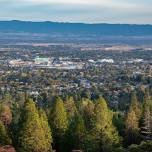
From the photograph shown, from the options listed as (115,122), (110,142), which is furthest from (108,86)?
(110,142)

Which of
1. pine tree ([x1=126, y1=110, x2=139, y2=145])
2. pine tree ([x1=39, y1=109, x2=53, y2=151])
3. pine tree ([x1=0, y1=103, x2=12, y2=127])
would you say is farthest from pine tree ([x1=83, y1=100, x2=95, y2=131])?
pine tree ([x1=0, y1=103, x2=12, y2=127])

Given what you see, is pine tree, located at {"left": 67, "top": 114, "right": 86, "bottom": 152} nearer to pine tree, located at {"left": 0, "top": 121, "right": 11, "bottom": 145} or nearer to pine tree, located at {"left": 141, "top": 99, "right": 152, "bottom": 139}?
pine tree, located at {"left": 0, "top": 121, "right": 11, "bottom": 145}

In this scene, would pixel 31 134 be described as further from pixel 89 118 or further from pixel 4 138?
pixel 89 118

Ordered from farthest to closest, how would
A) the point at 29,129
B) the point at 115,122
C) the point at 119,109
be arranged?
the point at 119,109
the point at 115,122
the point at 29,129

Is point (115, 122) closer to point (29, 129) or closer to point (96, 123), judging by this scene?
point (96, 123)

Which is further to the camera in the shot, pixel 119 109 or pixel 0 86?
pixel 0 86

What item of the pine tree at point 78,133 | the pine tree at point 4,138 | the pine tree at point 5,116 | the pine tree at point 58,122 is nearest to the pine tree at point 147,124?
the pine tree at point 78,133

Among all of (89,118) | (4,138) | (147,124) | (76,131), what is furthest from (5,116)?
(147,124)

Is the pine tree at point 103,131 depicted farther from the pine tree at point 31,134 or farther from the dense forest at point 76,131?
the pine tree at point 31,134

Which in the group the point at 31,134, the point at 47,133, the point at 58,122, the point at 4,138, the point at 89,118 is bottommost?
the point at 4,138
